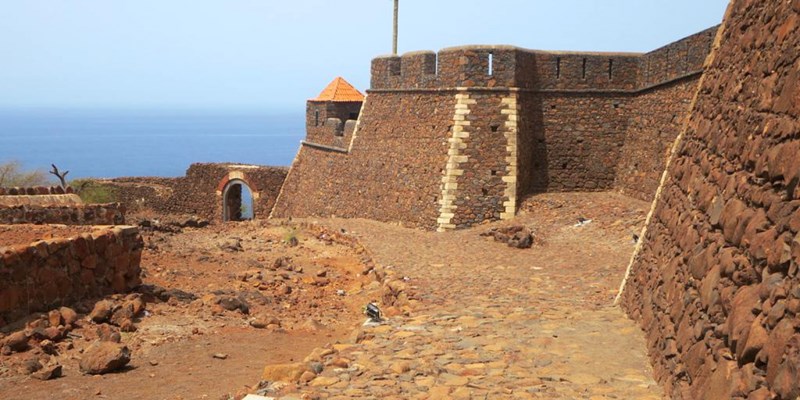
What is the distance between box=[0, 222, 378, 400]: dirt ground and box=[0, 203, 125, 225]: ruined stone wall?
849 millimetres

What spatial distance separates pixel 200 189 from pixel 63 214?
1987cm

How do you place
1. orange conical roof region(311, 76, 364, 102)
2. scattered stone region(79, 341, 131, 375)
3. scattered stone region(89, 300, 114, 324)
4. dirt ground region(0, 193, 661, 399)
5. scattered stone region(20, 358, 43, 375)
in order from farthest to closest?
orange conical roof region(311, 76, 364, 102) < scattered stone region(89, 300, 114, 324) < scattered stone region(79, 341, 131, 375) < scattered stone region(20, 358, 43, 375) < dirt ground region(0, 193, 661, 399)

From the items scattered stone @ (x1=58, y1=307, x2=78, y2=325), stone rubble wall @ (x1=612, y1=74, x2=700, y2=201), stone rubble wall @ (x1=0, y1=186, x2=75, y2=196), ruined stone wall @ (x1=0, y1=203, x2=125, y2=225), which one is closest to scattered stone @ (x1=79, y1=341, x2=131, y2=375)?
scattered stone @ (x1=58, y1=307, x2=78, y2=325)

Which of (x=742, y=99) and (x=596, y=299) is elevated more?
(x=742, y=99)

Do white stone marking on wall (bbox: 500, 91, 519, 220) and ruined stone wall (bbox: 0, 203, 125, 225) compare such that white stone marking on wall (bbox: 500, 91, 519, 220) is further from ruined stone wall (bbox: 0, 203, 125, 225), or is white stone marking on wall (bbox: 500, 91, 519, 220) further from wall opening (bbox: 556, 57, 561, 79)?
ruined stone wall (bbox: 0, 203, 125, 225)

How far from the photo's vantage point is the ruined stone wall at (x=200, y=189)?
30812 millimetres

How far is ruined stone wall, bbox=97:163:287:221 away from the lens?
30812 mm

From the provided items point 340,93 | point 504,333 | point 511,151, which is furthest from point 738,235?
point 340,93

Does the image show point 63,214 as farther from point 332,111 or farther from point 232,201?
point 232,201

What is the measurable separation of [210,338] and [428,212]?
435 inches

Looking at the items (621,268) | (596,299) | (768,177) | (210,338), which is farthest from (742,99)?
(621,268)

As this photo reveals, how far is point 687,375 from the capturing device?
17.5 ft

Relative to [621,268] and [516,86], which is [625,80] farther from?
[621,268]

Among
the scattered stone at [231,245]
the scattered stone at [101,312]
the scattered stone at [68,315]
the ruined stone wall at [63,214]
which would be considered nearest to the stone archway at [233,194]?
the scattered stone at [231,245]
